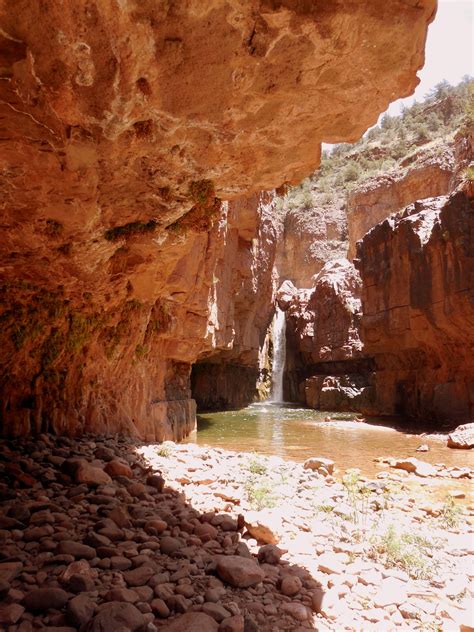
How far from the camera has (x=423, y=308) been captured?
51.4ft

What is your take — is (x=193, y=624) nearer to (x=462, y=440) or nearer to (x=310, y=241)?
(x=462, y=440)

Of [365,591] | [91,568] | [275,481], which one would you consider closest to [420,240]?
[275,481]

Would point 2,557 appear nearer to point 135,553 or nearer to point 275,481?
point 135,553

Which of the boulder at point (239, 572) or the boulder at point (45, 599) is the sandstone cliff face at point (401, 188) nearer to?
the boulder at point (239, 572)

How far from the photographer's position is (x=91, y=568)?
2645 mm

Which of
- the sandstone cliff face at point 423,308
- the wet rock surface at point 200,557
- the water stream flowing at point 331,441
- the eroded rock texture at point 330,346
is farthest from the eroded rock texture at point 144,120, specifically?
the eroded rock texture at point 330,346

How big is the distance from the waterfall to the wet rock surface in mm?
23498

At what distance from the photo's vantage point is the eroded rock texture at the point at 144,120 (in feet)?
7.16

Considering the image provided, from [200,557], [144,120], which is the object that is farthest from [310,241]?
[200,557]

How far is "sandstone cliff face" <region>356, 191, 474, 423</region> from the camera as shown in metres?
14.5

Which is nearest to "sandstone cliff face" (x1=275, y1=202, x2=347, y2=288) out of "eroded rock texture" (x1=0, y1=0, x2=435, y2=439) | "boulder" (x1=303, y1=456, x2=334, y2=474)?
"boulder" (x1=303, y1=456, x2=334, y2=474)

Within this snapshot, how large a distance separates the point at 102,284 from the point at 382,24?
4.18 m

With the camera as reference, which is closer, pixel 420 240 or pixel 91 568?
pixel 91 568

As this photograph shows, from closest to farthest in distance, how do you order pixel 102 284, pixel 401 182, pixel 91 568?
pixel 91 568 → pixel 102 284 → pixel 401 182
